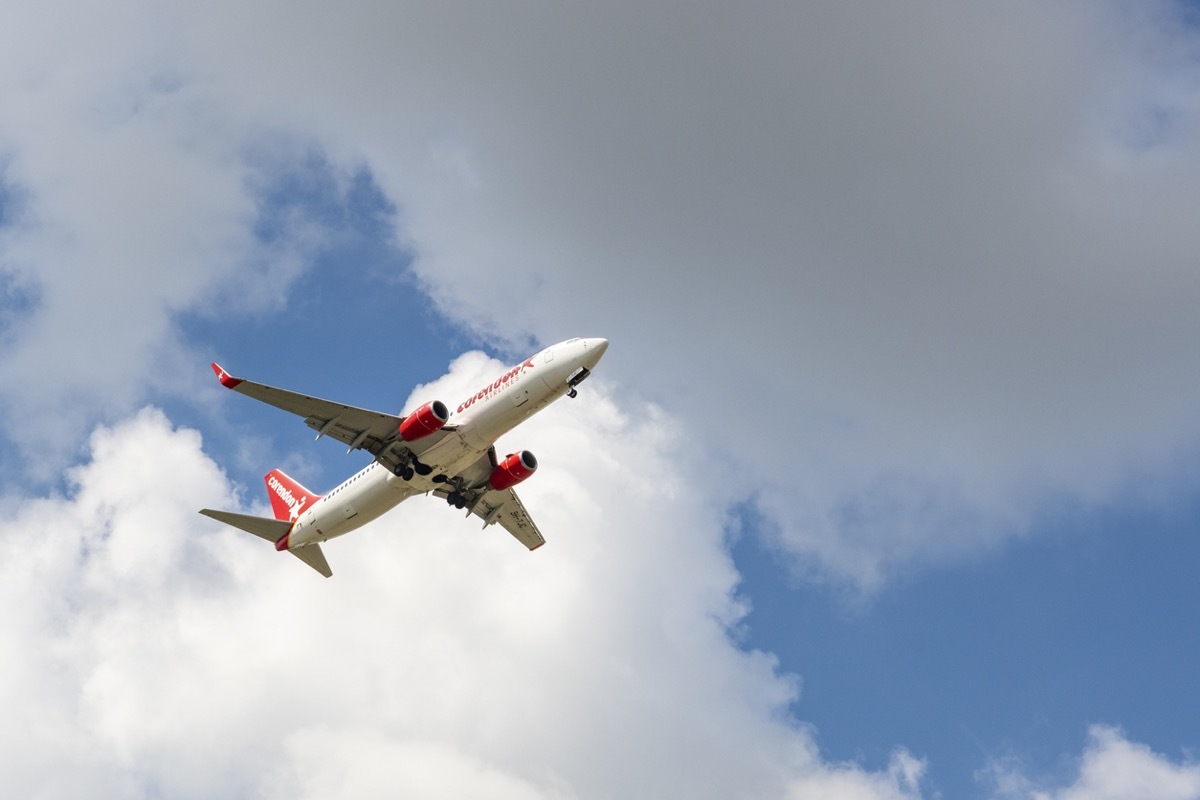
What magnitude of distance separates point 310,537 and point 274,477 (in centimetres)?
952

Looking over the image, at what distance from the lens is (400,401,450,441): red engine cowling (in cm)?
7200

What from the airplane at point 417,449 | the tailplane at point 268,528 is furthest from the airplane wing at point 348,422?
the tailplane at point 268,528

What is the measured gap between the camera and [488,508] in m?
88.6

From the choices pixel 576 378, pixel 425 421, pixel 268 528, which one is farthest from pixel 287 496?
pixel 576 378

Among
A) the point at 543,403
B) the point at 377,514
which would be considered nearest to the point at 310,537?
the point at 377,514

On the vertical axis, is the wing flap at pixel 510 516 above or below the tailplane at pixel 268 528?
above

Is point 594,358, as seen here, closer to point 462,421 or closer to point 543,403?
point 543,403

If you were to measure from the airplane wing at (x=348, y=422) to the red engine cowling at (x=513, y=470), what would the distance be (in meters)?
8.51

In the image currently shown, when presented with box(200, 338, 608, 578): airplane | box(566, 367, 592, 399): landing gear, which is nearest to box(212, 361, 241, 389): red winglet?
box(200, 338, 608, 578): airplane

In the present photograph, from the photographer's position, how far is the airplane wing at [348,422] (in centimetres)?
7212

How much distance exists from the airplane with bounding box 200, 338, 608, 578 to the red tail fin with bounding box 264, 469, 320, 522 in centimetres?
10

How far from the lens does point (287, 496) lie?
87.4 meters

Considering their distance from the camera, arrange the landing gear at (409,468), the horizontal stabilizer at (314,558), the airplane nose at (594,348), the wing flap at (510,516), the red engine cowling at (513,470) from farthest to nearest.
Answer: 1. the wing flap at (510,516)
2. the horizontal stabilizer at (314,558)
3. the red engine cowling at (513,470)
4. the landing gear at (409,468)
5. the airplane nose at (594,348)

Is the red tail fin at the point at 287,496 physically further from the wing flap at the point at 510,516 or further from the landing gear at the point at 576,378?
the landing gear at the point at 576,378
